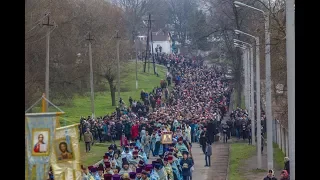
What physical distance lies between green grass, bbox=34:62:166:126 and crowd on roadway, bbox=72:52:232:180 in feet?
8.09

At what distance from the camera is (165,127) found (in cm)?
3359

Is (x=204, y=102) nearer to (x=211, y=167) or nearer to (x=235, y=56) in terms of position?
(x=235, y=56)

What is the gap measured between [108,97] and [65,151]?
48.6 m

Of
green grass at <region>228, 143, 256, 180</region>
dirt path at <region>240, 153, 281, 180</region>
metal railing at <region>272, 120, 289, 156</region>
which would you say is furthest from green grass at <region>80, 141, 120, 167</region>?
metal railing at <region>272, 120, 289, 156</region>

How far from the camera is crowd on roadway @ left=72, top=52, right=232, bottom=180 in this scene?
22.0 m

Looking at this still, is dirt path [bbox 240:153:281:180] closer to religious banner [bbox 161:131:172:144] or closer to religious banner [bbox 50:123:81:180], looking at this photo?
religious banner [bbox 161:131:172:144]

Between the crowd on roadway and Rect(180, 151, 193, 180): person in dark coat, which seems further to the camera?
Rect(180, 151, 193, 180): person in dark coat

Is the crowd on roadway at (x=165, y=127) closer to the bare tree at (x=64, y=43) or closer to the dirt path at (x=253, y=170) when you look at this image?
the dirt path at (x=253, y=170)

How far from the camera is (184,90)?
5688cm

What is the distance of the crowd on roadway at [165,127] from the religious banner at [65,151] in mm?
5499

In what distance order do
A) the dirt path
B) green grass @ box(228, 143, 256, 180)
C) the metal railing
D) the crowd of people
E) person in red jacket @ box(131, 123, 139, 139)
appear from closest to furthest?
1. the crowd of people
2. the dirt path
3. green grass @ box(228, 143, 256, 180)
4. the metal railing
5. person in red jacket @ box(131, 123, 139, 139)
